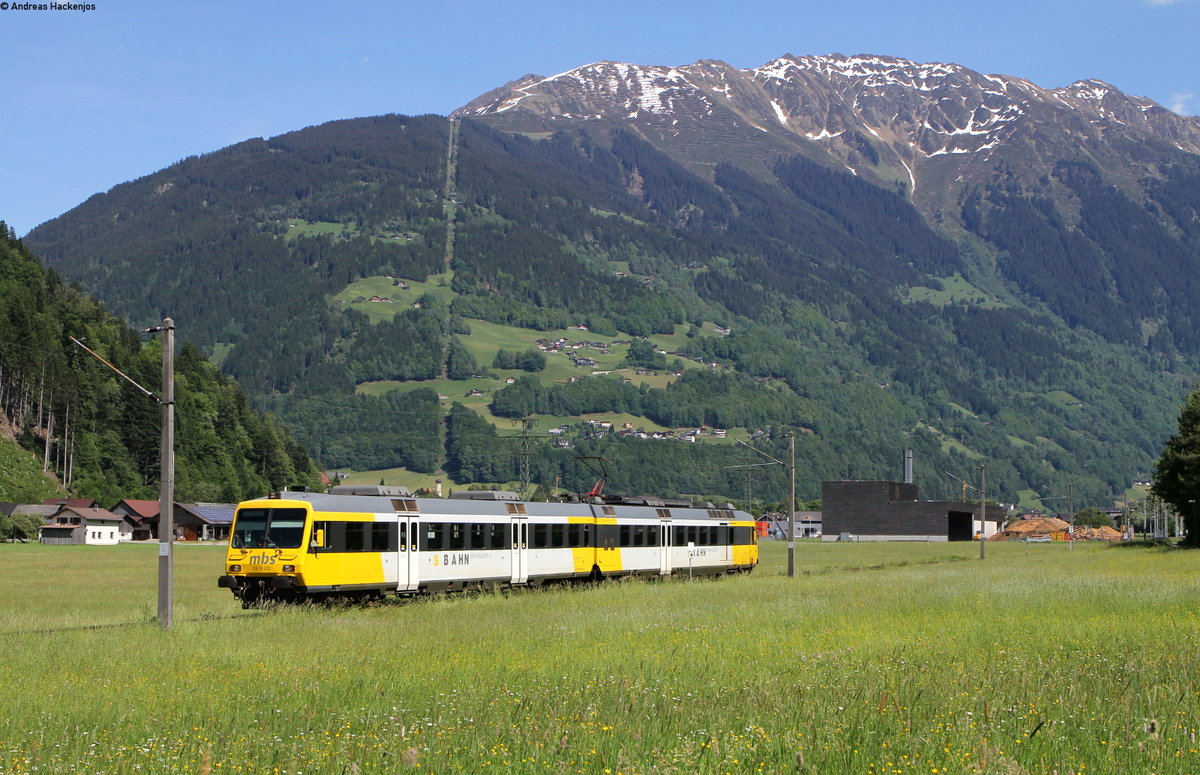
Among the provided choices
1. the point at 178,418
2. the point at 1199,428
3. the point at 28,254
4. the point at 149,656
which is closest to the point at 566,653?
the point at 149,656

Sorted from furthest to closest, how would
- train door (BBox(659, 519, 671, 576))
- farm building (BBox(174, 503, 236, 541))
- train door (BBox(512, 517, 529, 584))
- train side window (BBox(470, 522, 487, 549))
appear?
1. farm building (BBox(174, 503, 236, 541))
2. train door (BBox(659, 519, 671, 576))
3. train door (BBox(512, 517, 529, 584))
4. train side window (BBox(470, 522, 487, 549))

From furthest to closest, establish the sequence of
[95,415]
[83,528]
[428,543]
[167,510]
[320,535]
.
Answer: [95,415] → [83,528] → [428,543] → [320,535] → [167,510]

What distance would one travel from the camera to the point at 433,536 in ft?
131

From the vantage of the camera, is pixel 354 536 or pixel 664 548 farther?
pixel 664 548

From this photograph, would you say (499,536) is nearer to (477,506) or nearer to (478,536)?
(478,536)

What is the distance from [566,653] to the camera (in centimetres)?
2141

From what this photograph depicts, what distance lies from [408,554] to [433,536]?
5.41 feet

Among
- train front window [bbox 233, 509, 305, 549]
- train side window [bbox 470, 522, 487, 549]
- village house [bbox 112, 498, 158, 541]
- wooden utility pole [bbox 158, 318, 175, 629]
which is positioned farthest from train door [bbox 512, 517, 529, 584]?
village house [bbox 112, 498, 158, 541]

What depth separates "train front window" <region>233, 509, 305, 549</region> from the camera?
34.7 metres

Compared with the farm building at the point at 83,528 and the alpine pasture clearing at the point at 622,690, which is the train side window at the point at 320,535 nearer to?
the alpine pasture clearing at the point at 622,690

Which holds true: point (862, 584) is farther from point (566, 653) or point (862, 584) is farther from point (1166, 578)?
point (566, 653)

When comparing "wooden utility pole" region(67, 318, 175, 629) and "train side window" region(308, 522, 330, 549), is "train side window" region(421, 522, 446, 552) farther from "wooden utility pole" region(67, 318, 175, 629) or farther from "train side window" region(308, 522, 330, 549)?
"wooden utility pole" region(67, 318, 175, 629)

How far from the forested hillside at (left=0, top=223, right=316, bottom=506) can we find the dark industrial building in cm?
7980

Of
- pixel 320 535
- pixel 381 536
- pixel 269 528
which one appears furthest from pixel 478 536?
pixel 269 528
